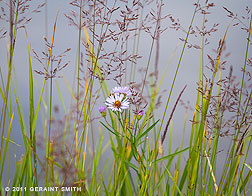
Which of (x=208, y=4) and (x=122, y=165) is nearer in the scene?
(x=122, y=165)

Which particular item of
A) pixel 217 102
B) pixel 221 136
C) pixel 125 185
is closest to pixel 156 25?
pixel 217 102

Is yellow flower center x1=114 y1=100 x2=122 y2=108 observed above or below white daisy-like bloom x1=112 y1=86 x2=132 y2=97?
below

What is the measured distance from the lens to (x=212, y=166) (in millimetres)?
1240

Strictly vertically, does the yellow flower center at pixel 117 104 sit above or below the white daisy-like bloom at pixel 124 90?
below

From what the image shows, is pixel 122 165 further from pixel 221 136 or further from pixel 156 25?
pixel 156 25

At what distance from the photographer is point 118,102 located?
1102mm

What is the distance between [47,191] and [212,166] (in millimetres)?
625

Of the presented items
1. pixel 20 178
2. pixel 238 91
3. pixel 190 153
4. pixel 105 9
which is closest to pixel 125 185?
pixel 190 153

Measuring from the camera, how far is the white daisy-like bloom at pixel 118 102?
1085 mm

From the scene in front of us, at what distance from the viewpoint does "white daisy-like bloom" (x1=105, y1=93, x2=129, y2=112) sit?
1.08 metres

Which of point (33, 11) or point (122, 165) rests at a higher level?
point (33, 11)

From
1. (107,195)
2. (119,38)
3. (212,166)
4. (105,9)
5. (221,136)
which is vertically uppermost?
(105,9)

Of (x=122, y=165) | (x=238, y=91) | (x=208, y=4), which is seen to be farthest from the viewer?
(x=208, y=4)

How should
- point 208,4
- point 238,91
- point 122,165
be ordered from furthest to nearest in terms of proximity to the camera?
point 208,4 < point 238,91 < point 122,165
